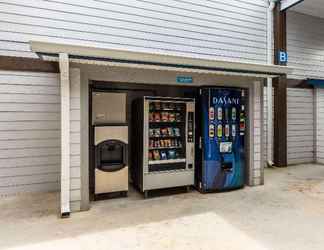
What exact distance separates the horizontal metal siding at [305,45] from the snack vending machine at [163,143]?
4137mm

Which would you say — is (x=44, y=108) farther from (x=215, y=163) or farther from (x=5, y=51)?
(x=215, y=163)

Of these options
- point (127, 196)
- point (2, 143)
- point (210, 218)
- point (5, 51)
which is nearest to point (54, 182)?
point (2, 143)

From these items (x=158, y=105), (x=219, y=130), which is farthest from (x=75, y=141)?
(x=219, y=130)

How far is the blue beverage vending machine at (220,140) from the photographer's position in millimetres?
4363

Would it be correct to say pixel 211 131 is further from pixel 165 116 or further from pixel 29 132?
pixel 29 132

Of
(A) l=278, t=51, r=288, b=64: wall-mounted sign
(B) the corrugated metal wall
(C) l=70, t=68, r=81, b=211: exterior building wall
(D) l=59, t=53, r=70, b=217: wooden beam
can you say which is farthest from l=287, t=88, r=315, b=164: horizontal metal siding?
(D) l=59, t=53, r=70, b=217: wooden beam

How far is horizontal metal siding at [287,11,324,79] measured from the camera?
6773 millimetres

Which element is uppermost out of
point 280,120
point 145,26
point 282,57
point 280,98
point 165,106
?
point 145,26

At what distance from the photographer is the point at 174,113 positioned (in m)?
4.47

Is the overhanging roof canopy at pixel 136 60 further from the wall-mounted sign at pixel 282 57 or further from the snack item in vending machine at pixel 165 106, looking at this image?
the wall-mounted sign at pixel 282 57

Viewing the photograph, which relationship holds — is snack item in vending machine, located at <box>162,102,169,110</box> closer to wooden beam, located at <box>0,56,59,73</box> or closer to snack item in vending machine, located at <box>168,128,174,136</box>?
snack item in vending machine, located at <box>168,128,174,136</box>

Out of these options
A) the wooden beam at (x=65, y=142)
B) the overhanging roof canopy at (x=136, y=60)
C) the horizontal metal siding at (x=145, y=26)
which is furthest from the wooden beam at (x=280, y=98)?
the wooden beam at (x=65, y=142)

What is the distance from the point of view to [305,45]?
6.96 m

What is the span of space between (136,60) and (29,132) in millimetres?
2587
